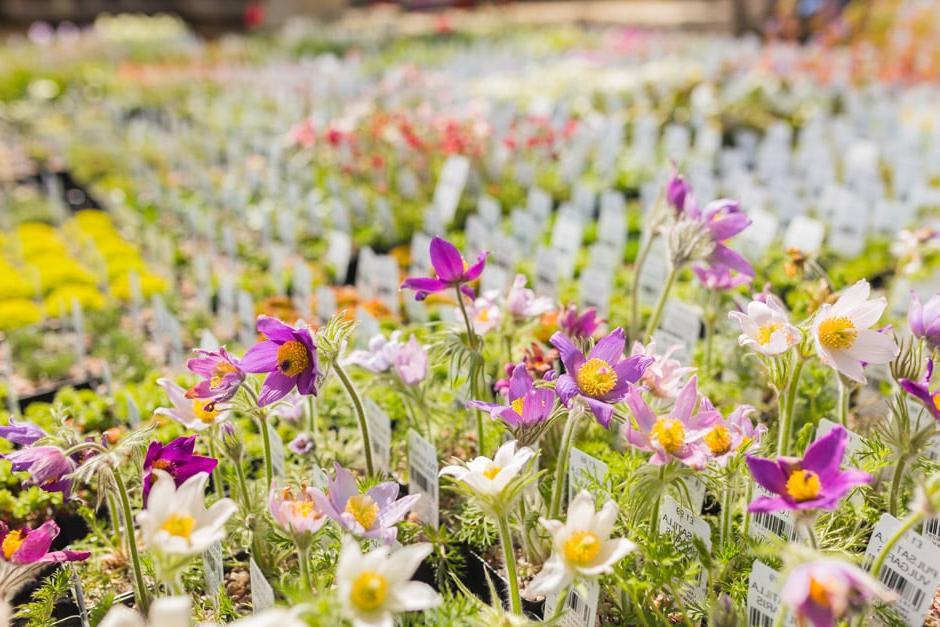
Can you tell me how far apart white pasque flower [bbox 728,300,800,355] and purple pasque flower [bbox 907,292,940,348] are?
23 centimetres

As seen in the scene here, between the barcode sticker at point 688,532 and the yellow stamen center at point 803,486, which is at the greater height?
the yellow stamen center at point 803,486

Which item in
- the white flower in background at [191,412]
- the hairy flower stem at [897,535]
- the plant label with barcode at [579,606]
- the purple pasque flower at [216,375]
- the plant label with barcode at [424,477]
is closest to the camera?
the hairy flower stem at [897,535]

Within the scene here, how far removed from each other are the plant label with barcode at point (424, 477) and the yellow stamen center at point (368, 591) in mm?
606

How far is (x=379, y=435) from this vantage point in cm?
202

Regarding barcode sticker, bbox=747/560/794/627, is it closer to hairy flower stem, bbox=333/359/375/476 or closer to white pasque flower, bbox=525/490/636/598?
white pasque flower, bbox=525/490/636/598

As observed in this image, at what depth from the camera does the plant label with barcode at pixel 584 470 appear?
162 centimetres

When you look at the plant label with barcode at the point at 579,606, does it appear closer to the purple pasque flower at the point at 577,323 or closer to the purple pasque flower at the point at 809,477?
the purple pasque flower at the point at 809,477

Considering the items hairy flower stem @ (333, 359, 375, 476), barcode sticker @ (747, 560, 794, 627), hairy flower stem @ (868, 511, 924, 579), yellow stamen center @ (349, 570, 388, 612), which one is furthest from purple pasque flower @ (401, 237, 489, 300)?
hairy flower stem @ (868, 511, 924, 579)

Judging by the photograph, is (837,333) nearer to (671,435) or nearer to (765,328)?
(765,328)

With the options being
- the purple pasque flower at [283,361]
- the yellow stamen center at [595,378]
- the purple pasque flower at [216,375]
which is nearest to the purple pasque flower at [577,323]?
the yellow stamen center at [595,378]

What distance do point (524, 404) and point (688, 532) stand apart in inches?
15.2

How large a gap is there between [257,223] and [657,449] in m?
3.34

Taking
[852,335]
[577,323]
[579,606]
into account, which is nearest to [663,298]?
[577,323]

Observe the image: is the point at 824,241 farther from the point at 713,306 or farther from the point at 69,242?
the point at 69,242
